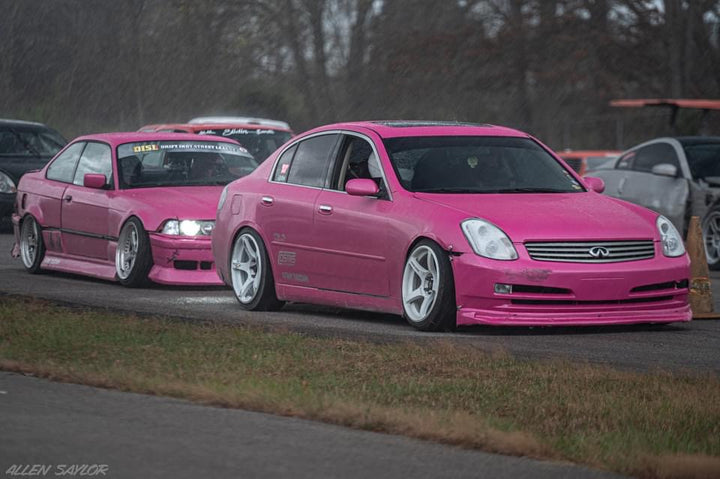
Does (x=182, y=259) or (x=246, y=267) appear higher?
(x=246, y=267)

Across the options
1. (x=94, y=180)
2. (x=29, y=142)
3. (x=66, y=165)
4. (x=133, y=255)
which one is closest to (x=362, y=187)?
(x=133, y=255)

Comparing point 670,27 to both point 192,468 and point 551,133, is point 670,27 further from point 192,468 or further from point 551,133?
point 192,468

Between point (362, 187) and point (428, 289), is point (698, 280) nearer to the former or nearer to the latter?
point (428, 289)

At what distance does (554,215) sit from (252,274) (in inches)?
107

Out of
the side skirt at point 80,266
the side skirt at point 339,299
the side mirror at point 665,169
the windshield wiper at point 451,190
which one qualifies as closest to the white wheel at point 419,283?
the side skirt at point 339,299

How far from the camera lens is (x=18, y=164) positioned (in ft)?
69.7

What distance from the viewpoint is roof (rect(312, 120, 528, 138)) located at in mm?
10812

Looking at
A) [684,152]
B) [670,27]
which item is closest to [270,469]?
[684,152]

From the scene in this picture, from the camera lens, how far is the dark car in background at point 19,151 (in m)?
20.9

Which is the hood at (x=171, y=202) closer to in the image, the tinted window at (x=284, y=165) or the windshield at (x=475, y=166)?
the tinted window at (x=284, y=165)

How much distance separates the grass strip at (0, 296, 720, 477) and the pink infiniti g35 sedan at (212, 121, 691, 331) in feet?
3.04

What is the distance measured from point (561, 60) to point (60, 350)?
121 feet

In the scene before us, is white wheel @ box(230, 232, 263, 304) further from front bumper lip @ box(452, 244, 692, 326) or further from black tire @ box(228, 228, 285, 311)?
front bumper lip @ box(452, 244, 692, 326)

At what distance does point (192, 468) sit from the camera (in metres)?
5.29
